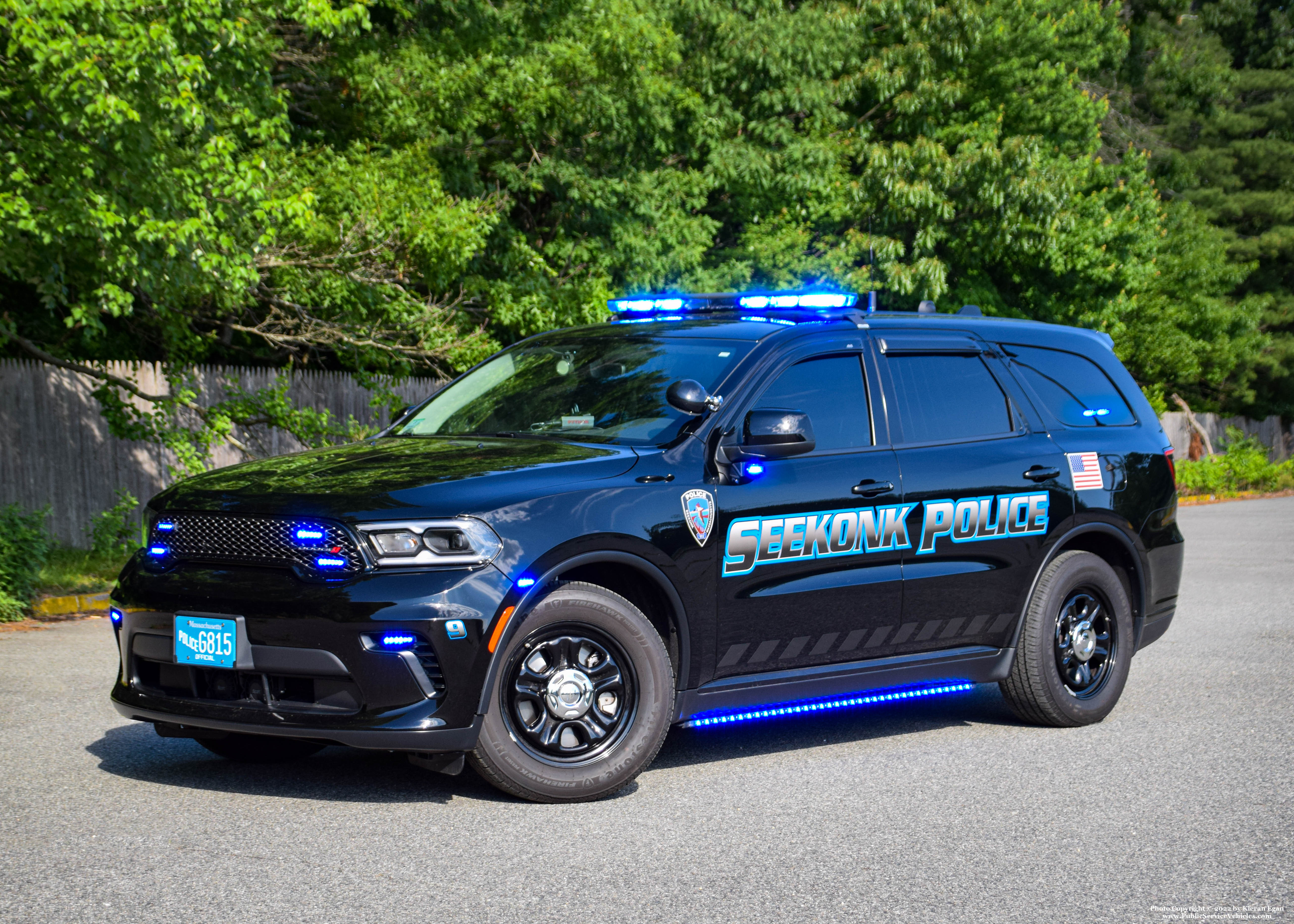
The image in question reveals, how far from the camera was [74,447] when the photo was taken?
51.6 feet

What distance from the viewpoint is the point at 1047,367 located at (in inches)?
304

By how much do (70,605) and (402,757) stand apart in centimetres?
660

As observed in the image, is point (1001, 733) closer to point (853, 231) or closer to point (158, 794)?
point (158, 794)

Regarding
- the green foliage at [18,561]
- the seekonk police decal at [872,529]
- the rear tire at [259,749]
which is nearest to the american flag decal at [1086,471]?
the seekonk police decal at [872,529]

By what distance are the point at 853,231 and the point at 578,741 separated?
18694 mm

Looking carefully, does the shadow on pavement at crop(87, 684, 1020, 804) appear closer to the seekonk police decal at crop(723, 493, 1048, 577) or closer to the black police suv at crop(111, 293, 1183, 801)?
the black police suv at crop(111, 293, 1183, 801)

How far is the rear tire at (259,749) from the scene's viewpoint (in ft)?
19.9

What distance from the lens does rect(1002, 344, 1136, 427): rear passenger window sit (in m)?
7.55

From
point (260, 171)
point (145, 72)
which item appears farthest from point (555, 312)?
point (145, 72)

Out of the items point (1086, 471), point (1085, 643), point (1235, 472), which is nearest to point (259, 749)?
point (1085, 643)

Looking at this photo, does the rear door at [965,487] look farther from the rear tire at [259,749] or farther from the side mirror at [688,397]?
the rear tire at [259,749]

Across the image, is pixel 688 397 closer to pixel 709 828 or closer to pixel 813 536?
pixel 813 536

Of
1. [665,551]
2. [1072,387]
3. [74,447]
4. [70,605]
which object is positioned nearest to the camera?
[665,551]

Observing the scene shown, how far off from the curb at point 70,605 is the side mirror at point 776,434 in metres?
7.43
